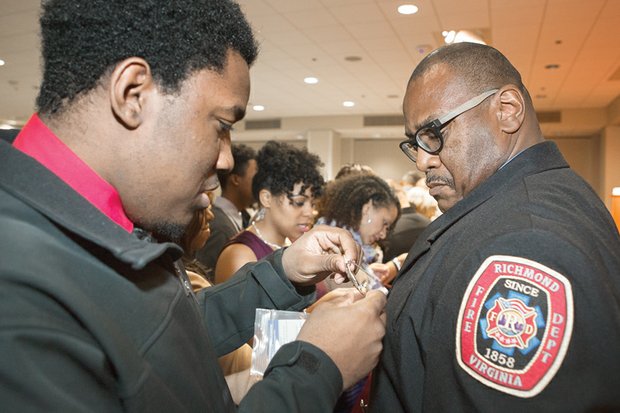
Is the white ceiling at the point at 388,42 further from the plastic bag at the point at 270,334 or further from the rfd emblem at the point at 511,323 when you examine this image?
the rfd emblem at the point at 511,323

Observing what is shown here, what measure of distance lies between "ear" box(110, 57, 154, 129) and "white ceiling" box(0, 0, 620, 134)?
5195mm

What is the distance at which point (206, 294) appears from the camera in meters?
1.40

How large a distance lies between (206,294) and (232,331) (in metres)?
0.14

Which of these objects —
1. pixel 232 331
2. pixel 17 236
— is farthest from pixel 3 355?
pixel 232 331

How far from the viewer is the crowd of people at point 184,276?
0.67 meters

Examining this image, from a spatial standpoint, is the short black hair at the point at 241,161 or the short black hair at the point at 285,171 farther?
the short black hair at the point at 241,161

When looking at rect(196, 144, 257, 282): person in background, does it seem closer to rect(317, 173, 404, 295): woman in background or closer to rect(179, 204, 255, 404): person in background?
rect(317, 173, 404, 295): woman in background

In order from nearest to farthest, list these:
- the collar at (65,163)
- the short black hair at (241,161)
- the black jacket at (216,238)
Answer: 1. the collar at (65,163)
2. the black jacket at (216,238)
3. the short black hair at (241,161)

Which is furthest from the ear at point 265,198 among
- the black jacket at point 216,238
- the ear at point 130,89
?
the ear at point 130,89

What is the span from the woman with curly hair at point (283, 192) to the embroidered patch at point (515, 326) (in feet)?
5.75

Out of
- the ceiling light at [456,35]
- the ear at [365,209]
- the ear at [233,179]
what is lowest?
the ear at [365,209]

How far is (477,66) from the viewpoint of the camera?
1383mm

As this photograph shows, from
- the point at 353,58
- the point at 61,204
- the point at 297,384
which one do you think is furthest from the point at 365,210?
the point at 353,58

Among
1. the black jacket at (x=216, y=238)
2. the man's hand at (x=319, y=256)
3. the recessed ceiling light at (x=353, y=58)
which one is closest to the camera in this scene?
the man's hand at (x=319, y=256)
